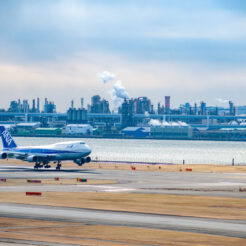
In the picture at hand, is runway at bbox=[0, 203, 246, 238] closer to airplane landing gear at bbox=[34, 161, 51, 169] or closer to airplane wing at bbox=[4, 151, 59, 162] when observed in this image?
airplane wing at bbox=[4, 151, 59, 162]

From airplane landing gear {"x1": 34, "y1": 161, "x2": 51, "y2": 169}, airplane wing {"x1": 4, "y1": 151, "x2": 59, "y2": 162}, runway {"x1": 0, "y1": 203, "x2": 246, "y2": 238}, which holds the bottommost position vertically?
airplane landing gear {"x1": 34, "y1": 161, "x2": 51, "y2": 169}

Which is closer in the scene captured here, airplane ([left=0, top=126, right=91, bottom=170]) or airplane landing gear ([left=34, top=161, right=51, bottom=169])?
airplane ([left=0, top=126, right=91, bottom=170])

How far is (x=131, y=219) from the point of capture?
51438mm

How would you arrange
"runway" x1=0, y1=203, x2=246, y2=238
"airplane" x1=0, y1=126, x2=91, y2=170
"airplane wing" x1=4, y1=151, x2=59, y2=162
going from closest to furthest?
"runway" x1=0, y1=203, x2=246, y2=238
"airplane wing" x1=4, y1=151, x2=59, y2=162
"airplane" x1=0, y1=126, x2=91, y2=170

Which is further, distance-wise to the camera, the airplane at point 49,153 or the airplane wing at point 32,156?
the airplane at point 49,153

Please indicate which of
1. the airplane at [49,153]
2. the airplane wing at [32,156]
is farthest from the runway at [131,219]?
the airplane at [49,153]

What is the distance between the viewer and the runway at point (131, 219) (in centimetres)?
4697

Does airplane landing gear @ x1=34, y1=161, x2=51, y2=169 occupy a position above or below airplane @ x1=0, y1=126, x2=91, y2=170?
below

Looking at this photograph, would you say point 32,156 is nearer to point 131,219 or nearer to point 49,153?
point 49,153

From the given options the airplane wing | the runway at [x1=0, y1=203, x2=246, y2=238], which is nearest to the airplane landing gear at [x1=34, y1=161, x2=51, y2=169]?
the airplane wing

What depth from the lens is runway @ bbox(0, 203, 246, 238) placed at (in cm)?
4697

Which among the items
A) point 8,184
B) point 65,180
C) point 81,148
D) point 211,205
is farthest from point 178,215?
point 81,148

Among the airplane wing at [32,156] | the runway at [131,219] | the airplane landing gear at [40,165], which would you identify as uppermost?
the runway at [131,219]

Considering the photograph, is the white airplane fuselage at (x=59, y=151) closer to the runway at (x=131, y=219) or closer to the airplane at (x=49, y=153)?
the airplane at (x=49, y=153)
